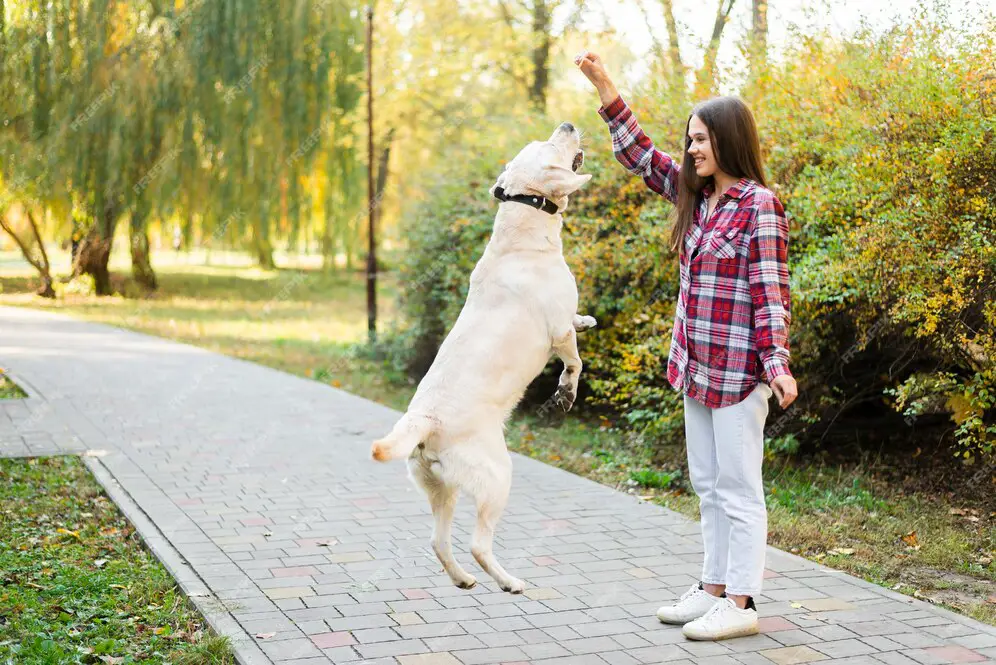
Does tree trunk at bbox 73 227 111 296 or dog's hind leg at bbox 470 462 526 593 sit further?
tree trunk at bbox 73 227 111 296

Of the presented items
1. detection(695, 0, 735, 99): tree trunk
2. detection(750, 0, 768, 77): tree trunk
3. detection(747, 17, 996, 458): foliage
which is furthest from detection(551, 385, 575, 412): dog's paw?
detection(695, 0, 735, 99): tree trunk

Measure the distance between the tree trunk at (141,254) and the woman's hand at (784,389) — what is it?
71.2ft

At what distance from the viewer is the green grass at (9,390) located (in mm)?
10609

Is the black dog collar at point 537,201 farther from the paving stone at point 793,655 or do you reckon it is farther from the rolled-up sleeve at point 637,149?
the paving stone at point 793,655

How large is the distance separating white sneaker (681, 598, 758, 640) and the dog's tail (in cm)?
146

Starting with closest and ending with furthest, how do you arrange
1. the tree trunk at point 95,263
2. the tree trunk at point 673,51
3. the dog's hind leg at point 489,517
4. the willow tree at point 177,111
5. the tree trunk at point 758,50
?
the dog's hind leg at point 489,517, the tree trunk at point 758,50, the tree trunk at point 673,51, the willow tree at point 177,111, the tree trunk at point 95,263

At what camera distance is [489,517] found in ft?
12.5

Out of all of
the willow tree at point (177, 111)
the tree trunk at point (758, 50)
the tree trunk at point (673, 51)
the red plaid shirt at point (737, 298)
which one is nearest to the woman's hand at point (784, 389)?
the red plaid shirt at point (737, 298)

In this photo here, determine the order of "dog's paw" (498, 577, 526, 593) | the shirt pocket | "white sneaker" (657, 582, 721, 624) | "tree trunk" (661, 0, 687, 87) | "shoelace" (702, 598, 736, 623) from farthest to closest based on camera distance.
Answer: "tree trunk" (661, 0, 687, 87) < "white sneaker" (657, 582, 721, 624) < "shoelace" (702, 598, 736, 623) < the shirt pocket < "dog's paw" (498, 577, 526, 593)

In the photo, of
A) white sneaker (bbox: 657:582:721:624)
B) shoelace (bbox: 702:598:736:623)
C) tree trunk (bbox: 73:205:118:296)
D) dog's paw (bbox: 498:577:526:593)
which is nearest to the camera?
dog's paw (bbox: 498:577:526:593)

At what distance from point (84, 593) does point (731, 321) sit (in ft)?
11.0

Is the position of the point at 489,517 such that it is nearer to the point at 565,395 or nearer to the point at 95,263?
the point at 565,395

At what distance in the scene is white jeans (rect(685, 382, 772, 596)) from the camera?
4102 mm

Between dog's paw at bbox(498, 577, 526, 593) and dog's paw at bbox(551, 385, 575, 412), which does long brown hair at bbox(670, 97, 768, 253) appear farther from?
dog's paw at bbox(498, 577, 526, 593)
